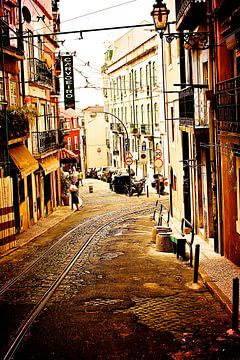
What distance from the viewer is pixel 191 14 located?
1805 centimetres

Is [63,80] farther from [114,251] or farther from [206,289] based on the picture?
[206,289]

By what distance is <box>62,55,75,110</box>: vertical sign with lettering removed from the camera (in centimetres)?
3912

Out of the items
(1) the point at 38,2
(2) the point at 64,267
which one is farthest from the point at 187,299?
(1) the point at 38,2

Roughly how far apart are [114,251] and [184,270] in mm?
3922

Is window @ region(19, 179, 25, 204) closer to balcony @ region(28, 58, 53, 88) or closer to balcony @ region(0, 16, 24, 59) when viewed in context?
balcony @ region(28, 58, 53, 88)

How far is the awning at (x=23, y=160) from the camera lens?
80.7 ft

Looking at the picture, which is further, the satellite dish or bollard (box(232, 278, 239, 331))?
the satellite dish

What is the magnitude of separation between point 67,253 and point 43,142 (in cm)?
1418

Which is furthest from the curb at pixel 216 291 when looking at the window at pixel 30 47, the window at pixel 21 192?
the window at pixel 30 47

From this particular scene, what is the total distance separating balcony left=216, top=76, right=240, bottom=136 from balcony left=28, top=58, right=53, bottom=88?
16.0 m

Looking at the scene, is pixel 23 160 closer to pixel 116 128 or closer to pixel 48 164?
pixel 48 164

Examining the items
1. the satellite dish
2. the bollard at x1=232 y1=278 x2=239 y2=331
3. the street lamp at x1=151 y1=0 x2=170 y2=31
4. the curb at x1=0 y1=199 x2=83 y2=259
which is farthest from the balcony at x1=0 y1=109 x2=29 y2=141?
the bollard at x1=232 y1=278 x2=239 y2=331

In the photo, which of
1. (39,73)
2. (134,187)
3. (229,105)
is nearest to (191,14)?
(229,105)

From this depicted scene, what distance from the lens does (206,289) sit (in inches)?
532
